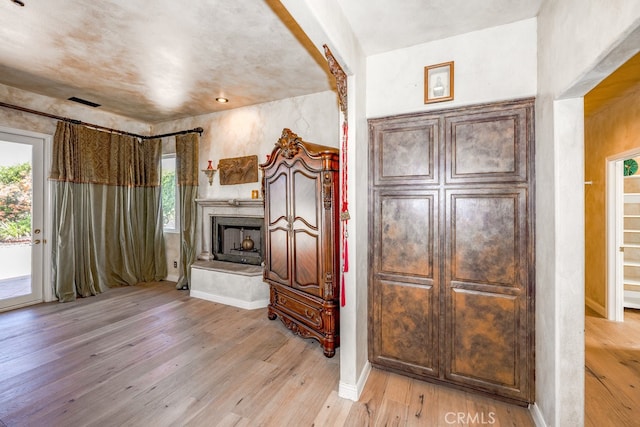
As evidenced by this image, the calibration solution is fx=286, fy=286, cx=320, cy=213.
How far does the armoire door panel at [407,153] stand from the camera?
2.13m

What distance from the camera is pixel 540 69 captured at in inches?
70.7

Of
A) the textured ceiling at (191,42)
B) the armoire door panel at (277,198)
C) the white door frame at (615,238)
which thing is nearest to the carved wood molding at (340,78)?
the textured ceiling at (191,42)

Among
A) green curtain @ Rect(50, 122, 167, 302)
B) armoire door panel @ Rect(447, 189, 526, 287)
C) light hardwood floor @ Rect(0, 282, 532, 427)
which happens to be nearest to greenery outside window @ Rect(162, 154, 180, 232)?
green curtain @ Rect(50, 122, 167, 302)

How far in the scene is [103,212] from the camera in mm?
4355

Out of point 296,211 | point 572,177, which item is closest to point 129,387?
point 296,211

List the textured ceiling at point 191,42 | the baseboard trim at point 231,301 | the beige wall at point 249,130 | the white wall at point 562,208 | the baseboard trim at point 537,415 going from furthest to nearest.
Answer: the baseboard trim at point 231,301 < the beige wall at point 249,130 < the textured ceiling at point 191,42 < the baseboard trim at point 537,415 < the white wall at point 562,208

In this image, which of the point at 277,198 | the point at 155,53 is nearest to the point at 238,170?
the point at 277,198

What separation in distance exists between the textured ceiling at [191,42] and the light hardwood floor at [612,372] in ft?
8.70

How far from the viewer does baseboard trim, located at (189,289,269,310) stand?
3.66 metres

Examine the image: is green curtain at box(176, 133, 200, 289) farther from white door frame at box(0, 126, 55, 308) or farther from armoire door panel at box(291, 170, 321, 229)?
armoire door panel at box(291, 170, 321, 229)

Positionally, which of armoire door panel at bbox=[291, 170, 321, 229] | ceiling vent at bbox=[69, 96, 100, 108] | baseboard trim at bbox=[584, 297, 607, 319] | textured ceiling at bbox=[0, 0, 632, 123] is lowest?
baseboard trim at bbox=[584, 297, 607, 319]

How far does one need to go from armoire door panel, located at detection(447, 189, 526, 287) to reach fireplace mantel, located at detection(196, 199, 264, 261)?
8.31ft

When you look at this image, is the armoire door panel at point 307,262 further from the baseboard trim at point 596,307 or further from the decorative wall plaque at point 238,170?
the baseboard trim at point 596,307

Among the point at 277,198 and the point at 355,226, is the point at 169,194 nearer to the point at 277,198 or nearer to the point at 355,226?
the point at 277,198
